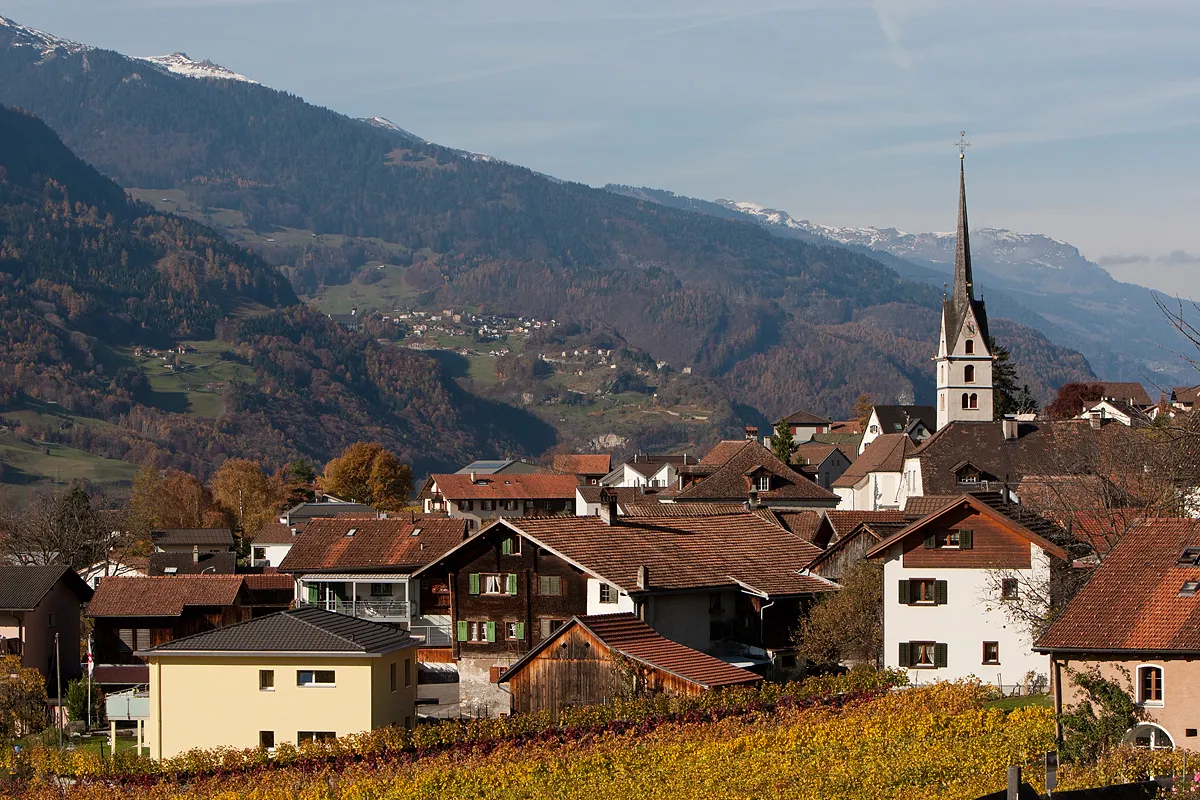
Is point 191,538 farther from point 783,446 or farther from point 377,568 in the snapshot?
point 377,568

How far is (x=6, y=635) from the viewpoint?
2783 inches

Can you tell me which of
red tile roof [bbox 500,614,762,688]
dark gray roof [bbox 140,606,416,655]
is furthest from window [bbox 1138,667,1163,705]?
dark gray roof [bbox 140,606,416,655]

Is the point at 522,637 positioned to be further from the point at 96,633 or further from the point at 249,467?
the point at 249,467

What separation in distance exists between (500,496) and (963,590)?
93.5m

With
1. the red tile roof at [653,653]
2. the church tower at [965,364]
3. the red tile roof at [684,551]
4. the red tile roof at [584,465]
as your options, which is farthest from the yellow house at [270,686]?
the red tile roof at [584,465]

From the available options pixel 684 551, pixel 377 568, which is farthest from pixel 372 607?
pixel 684 551

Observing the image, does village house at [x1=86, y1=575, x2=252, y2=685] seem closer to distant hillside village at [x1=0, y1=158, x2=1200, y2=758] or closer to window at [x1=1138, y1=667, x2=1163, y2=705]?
distant hillside village at [x1=0, y1=158, x2=1200, y2=758]

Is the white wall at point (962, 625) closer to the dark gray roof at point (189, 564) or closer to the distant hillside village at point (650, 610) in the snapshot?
the distant hillside village at point (650, 610)

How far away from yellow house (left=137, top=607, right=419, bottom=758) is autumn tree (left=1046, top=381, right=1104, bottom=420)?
342ft

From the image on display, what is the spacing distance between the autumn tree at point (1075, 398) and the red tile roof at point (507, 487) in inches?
1660

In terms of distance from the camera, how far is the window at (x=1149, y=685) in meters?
36.4

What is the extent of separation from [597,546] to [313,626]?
1300 centimetres

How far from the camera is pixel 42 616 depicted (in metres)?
72.1

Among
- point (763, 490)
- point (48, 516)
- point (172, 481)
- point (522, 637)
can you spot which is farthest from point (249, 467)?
point (522, 637)
